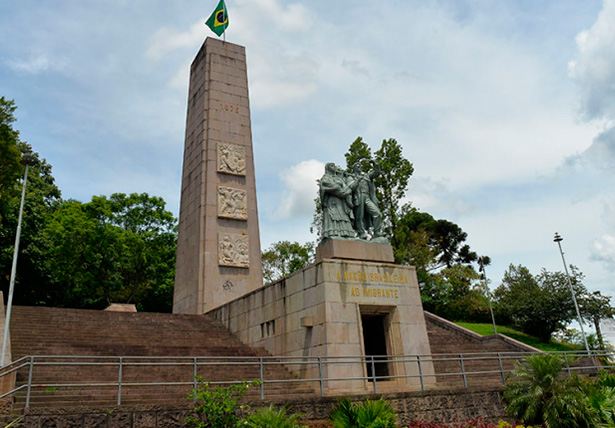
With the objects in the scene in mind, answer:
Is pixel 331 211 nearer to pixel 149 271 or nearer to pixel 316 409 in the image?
pixel 316 409

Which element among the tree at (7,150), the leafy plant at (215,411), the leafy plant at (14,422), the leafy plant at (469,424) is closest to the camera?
the leafy plant at (14,422)

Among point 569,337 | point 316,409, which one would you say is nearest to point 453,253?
point 569,337

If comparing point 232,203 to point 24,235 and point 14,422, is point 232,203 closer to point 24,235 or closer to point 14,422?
point 24,235

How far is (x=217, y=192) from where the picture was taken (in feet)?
76.7

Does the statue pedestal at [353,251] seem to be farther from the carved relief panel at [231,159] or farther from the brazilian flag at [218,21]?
the brazilian flag at [218,21]

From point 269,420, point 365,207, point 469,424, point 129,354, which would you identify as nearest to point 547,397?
point 469,424

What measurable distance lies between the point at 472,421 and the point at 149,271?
25.1 metres

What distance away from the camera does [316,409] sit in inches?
400

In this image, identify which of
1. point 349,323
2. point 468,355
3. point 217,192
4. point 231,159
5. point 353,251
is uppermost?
point 231,159

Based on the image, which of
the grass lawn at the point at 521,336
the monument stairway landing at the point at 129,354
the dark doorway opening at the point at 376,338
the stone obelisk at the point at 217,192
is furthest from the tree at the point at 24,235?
the grass lawn at the point at 521,336

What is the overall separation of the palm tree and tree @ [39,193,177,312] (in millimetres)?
24636

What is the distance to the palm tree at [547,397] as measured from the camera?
10.7m

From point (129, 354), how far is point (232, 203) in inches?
435

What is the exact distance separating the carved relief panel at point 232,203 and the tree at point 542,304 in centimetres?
1760
